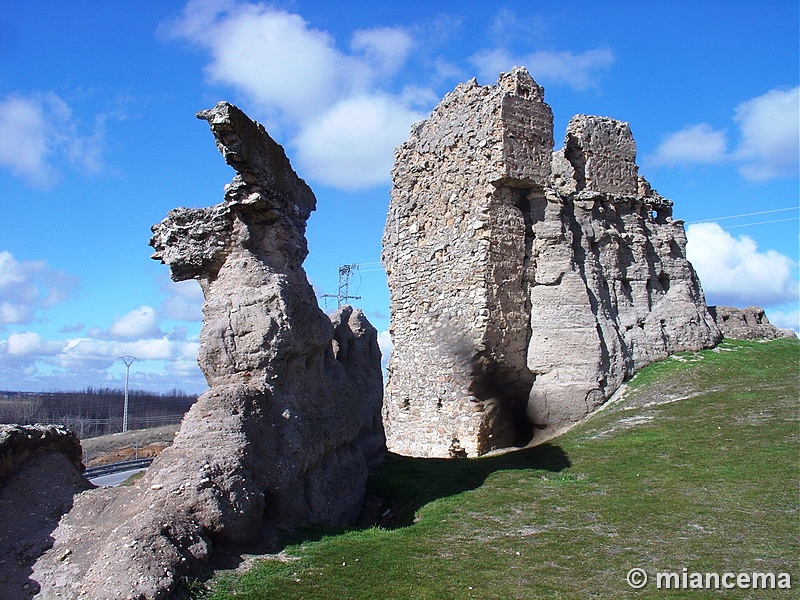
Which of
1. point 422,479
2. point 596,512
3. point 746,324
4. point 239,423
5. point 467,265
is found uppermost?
point 467,265

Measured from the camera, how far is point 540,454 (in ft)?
42.1

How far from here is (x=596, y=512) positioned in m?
8.97

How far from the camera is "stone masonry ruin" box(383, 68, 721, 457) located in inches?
593

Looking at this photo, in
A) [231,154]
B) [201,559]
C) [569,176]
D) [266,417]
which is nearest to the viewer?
[201,559]

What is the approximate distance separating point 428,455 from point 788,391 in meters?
7.71

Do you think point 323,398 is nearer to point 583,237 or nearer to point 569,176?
point 583,237

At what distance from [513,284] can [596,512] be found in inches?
285

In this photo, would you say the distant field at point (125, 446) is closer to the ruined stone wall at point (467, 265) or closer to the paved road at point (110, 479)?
the paved road at point (110, 479)

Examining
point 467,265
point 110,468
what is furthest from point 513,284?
point 110,468

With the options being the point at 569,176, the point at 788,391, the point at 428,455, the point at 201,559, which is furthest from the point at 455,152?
the point at 201,559

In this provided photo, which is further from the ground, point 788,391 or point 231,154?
point 231,154

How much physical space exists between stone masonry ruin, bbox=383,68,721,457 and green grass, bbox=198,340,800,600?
1.41 m

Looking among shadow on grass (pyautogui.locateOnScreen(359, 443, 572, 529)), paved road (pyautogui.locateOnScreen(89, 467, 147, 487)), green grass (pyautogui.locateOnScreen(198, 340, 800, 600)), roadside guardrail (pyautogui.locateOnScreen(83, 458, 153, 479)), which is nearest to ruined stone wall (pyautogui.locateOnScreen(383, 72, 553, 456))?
shadow on grass (pyautogui.locateOnScreen(359, 443, 572, 529))

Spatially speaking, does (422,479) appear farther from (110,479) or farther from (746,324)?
Result: (110,479)
